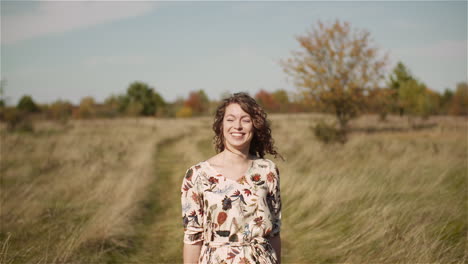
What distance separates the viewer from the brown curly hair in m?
2.35

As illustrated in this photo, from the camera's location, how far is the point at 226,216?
217cm

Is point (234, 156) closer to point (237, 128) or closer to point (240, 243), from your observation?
point (237, 128)

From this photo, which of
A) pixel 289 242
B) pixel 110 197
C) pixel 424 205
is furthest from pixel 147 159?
pixel 424 205

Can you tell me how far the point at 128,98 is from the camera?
6769 centimetres

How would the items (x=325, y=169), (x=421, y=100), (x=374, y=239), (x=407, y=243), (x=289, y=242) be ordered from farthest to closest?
(x=421, y=100) → (x=325, y=169) → (x=289, y=242) → (x=374, y=239) → (x=407, y=243)

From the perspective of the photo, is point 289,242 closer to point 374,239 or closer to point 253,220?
point 374,239

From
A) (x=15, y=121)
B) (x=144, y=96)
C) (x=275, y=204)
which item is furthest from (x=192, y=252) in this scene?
(x=144, y=96)

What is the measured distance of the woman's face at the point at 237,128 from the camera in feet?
7.56

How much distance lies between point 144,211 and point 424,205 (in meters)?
4.83

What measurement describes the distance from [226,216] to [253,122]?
67 centimetres

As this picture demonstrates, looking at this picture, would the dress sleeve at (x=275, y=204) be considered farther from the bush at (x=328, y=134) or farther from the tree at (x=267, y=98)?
the tree at (x=267, y=98)

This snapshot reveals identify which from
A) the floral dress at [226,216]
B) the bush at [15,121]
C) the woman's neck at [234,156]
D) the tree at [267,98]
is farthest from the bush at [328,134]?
the tree at [267,98]

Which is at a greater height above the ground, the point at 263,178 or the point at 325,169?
the point at 263,178

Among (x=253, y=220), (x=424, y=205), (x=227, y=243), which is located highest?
(x=253, y=220)
